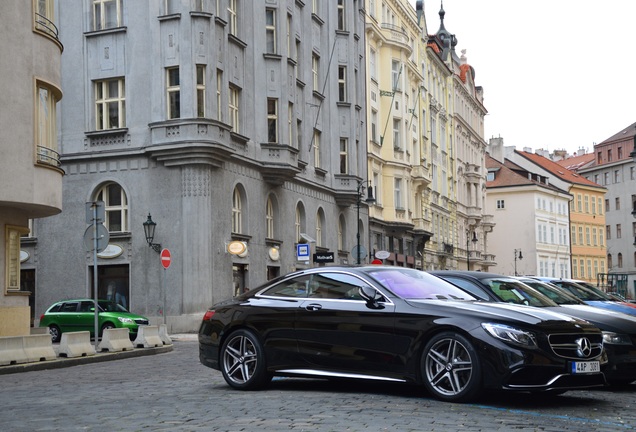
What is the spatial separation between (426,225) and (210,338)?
57653 mm

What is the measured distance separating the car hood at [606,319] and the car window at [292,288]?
3303 millimetres

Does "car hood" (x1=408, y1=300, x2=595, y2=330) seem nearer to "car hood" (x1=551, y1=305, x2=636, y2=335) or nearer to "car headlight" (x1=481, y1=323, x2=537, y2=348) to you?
"car headlight" (x1=481, y1=323, x2=537, y2=348)

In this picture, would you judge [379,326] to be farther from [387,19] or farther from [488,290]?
[387,19]

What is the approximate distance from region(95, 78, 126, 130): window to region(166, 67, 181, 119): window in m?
1.95

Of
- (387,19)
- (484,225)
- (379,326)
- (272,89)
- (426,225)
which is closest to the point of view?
(379,326)

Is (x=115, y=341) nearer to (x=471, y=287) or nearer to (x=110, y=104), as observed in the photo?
(x=471, y=287)

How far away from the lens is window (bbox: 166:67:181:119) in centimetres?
3662

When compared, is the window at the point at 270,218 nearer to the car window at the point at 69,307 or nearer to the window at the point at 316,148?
the window at the point at 316,148

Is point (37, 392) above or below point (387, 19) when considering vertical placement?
below

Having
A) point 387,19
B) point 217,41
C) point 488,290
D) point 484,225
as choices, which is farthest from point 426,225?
point 488,290

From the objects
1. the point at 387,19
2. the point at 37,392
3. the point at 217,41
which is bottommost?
the point at 37,392

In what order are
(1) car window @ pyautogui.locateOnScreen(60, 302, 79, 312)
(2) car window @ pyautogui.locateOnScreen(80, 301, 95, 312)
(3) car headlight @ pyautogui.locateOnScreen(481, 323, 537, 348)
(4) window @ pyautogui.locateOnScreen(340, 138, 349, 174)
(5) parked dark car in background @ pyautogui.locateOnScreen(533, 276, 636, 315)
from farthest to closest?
(4) window @ pyautogui.locateOnScreen(340, 138, 349, 174) → (1) car window @ pyautogui.locateOnScreen(60, 302, 79, 312) → (2) car window @ pyautogui.locateOnScreen(80, 301, 95, 312) → (5) parked dark car in background @ pyautogui.locateOnScreen(533, 276, 636, 315) → (3) car headlight @ pyautogui.locateOnScreen(481, 323, 537, 348)

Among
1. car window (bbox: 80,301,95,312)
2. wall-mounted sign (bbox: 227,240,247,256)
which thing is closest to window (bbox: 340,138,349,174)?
wall-mounted sign (bbox: 227,240,247,256)

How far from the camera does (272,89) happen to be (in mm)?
42406
